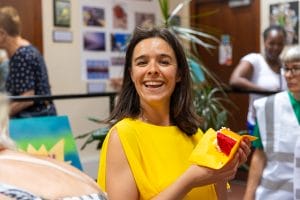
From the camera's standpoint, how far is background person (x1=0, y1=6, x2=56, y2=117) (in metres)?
3.11

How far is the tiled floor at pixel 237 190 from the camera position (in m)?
4.31

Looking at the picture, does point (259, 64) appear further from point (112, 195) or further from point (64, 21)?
point (112, 195)

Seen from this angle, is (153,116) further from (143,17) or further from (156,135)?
(143,17)

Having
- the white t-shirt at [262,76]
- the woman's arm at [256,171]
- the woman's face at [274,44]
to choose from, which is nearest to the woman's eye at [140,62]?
the woman's arm at [256,171]

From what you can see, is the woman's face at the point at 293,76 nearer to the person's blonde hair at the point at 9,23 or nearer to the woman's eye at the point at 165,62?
the woman's eye at the point at 165,62

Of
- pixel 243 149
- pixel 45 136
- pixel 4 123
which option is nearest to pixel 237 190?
pixel 45 136

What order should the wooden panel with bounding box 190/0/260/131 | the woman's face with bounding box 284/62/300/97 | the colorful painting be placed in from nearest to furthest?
the woman's face with bounding box 284/62/300/97
the colorful painting
the wooden panel with bounding box 190/0/260/131

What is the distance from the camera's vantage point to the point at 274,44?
393 cm

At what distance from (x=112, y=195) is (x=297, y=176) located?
102cm

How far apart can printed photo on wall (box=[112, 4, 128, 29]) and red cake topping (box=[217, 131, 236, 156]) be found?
4230mm

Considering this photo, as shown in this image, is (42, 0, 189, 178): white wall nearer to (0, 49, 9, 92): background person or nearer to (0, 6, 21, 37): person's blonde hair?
(0, 49, 9, 92): background person

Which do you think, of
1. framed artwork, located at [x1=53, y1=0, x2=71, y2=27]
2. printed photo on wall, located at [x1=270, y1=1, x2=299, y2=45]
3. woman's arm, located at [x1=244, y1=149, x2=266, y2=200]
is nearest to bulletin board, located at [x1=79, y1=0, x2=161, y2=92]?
framed artwork, located at [x1=53, y1=0, x2=71, y2=27]

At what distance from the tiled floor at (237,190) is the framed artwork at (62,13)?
223 centimetres

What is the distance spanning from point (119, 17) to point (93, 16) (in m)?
0.37
